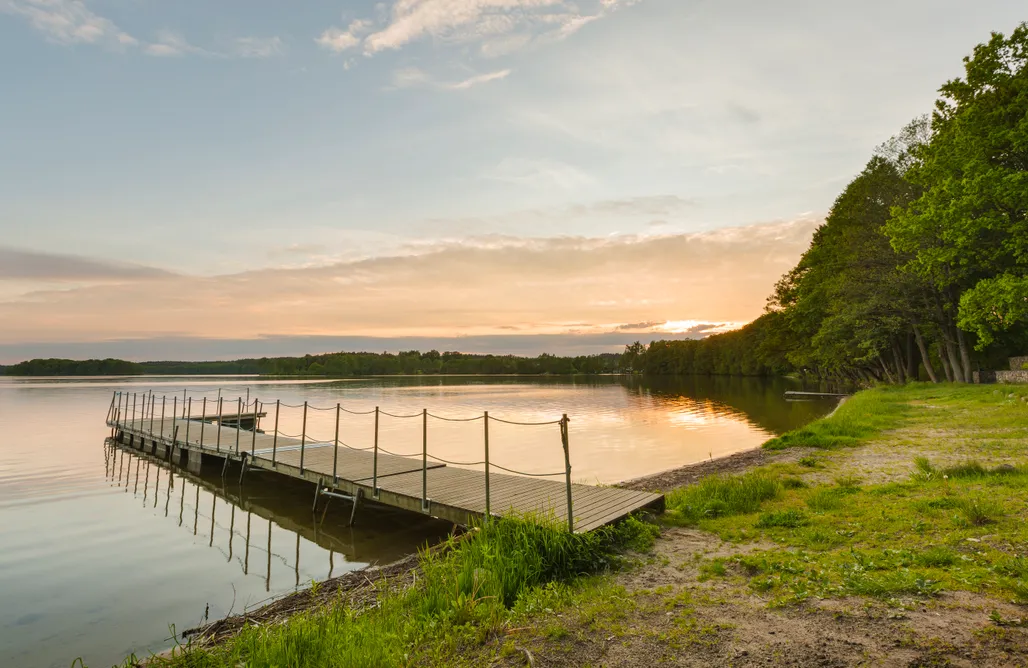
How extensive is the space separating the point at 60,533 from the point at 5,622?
17.1ft

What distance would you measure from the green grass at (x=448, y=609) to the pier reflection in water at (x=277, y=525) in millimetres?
1615

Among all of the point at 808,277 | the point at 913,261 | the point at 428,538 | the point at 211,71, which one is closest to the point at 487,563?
the point at 428,538

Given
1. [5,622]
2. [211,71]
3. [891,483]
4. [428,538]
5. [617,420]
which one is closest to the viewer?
[5,622]

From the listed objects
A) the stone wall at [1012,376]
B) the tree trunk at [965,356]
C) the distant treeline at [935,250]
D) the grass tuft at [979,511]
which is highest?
the distant treeline at [935,250]

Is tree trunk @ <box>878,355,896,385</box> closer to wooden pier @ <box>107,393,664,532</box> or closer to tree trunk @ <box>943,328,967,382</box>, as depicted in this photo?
tree trunk @ <box>943,328,967,382</box>

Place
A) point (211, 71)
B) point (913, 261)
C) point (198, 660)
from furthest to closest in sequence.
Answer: point (913, 261)
point (211, 71)
point (198, 660)

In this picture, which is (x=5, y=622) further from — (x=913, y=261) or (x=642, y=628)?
(x=913, y=261)

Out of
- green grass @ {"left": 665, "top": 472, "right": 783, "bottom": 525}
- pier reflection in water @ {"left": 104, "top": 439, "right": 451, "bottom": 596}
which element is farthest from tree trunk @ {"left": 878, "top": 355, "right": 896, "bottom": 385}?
pier reflection in water @ {"left": 104, "top": 439, "right": 451, "bottom": 596}

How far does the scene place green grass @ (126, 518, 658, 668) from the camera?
4652mm

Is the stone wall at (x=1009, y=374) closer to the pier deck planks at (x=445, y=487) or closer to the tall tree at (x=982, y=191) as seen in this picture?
the tall tree at (x=982, y=191)

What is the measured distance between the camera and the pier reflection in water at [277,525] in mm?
10312

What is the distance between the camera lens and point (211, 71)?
64.6 feet

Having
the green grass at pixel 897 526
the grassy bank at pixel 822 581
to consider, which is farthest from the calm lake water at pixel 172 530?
the green grass at pixel 897 526

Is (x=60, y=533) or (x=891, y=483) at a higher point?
(x=891, y=483)
